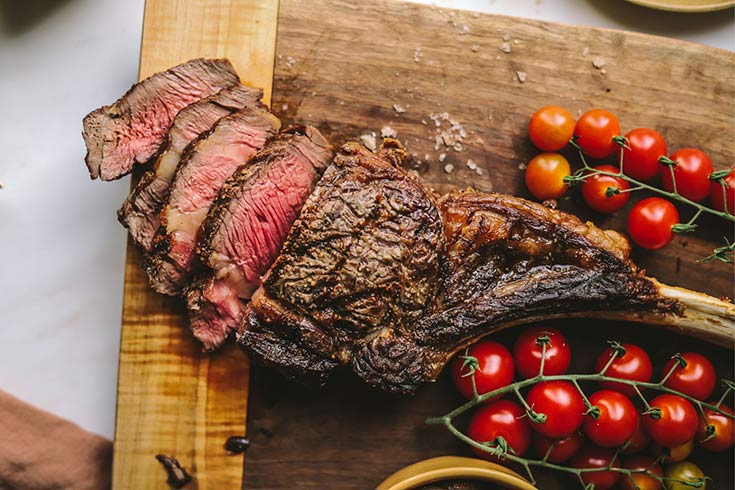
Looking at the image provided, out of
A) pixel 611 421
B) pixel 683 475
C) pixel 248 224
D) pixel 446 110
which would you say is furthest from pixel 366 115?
pixel 683 475

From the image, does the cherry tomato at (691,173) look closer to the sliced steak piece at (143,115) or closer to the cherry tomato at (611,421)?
the cherry tomato at (611,421)

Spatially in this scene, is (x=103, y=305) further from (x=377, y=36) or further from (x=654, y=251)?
(x=654, y=251)

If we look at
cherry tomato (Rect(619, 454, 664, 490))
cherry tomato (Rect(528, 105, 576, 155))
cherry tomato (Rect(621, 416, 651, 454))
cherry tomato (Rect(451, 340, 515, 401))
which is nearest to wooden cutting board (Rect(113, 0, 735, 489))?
cherry tomato (Rect(528, 105, 576, 155))

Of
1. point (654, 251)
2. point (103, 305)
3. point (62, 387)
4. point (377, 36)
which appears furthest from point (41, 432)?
point (654, 251)

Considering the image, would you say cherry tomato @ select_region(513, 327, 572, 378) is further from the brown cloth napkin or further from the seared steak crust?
the brown cloth napkin

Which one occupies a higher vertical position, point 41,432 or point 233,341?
point 233,341

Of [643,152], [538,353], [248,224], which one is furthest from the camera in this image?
[643,152]

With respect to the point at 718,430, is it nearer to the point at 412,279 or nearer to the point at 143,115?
the point at 412,279
